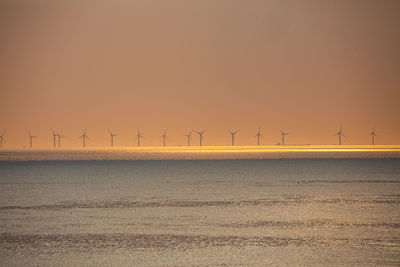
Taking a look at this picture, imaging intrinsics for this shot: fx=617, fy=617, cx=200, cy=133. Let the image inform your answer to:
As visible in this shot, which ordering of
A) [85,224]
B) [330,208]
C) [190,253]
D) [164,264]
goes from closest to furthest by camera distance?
[164,264] < [190,253] < [85,224] < [330,208]

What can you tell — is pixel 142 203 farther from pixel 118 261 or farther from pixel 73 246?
pixel 118 261

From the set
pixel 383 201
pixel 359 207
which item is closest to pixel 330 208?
pixel 359 207

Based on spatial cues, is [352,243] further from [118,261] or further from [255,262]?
[118,261]

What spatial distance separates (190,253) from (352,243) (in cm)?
680

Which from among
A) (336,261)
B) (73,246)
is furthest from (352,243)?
(73,246)

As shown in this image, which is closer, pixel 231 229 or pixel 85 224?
pixel 231 229

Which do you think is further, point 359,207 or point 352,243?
point 359,207

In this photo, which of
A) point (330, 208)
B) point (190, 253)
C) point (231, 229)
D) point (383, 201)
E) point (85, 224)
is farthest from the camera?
point (383, 201)

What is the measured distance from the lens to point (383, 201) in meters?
45.6

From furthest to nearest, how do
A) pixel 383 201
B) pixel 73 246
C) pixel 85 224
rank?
pixel 383 201 → pixel 85 224 → pixel 73 246

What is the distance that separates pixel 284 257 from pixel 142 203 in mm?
24951

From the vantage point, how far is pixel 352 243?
81.7 ft

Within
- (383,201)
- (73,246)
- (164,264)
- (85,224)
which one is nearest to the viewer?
(164,264)

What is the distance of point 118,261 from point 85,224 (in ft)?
34.5
